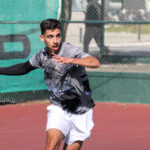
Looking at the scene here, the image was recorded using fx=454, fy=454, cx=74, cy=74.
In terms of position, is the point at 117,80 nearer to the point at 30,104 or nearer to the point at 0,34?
the point at 30,104

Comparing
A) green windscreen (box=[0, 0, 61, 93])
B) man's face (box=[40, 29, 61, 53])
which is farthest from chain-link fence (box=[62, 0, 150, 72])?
man's face (box=[40, 29, 61, 53])

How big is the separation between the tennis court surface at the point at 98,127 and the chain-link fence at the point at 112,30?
39.7 inches

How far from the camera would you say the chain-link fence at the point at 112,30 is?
8.81m

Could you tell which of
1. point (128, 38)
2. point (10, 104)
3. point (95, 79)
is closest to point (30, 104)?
point (10, 104)

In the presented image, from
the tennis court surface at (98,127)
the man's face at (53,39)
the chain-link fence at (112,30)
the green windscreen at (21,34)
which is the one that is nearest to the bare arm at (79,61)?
the man's face at (53,39)

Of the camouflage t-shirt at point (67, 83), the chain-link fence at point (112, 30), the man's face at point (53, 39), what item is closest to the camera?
the man's face at point (53, 39)

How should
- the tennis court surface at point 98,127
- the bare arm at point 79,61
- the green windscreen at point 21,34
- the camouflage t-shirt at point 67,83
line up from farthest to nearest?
1. the green windscreen at point 21,34
2. the tennis court surface at point 98,127
3. the camouflage t-shirt at point 67,83
4. the bare arm at point 79,61

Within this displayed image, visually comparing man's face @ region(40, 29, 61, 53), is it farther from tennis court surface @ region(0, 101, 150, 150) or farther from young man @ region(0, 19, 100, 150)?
tennis court surface @ region(0, 101, 150, 150)

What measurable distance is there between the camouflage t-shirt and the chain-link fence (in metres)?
4.58

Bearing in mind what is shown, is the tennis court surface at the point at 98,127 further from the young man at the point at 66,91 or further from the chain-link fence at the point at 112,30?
the young man at the point at 66,91

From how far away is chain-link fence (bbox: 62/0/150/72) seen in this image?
8812 mm

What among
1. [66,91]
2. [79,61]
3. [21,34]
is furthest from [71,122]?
[21,34]

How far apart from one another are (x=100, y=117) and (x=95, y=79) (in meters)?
1.41

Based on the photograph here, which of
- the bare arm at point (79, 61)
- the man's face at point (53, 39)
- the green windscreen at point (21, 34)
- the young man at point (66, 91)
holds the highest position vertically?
the man's face at point (53, 39)
